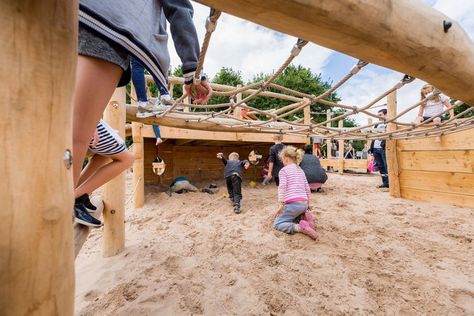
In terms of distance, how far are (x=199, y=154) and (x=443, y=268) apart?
12.3ft

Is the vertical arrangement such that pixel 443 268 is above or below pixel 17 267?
below

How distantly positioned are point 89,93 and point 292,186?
6.36 ft

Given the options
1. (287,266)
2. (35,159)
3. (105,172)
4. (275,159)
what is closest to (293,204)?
(287,266)

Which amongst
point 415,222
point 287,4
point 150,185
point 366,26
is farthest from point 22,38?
point 150,185

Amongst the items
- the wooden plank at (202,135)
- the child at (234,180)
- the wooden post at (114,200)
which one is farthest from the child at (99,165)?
the wooden plank at (202,135)

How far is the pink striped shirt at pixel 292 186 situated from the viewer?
7.40 feet

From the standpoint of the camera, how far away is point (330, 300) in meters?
1.27

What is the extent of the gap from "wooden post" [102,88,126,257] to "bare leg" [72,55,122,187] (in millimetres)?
1276

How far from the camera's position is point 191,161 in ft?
15.1

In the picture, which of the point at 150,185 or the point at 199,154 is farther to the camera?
the point at 199,154

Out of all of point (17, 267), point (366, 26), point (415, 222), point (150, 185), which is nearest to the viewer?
point (17, 267)

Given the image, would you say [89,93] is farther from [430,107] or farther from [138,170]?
[430,107]

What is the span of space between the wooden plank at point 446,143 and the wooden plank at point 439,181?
0.91 feet

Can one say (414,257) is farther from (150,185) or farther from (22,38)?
(150,185)
